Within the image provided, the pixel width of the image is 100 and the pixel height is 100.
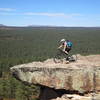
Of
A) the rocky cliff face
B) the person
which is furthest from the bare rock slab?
the person

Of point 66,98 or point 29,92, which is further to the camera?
point 29,92

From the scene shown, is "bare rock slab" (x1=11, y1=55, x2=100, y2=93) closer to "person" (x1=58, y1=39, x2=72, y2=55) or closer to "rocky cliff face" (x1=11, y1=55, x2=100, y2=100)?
"rocky cliff face" (x1=11, y1=55, x2=100, y2=100)

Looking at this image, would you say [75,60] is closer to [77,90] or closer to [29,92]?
[77,90]

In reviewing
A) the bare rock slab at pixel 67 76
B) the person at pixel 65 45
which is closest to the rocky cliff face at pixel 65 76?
the bare rock slab at pixel 67 76

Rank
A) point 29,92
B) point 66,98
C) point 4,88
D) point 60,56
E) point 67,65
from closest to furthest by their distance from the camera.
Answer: point 66,98 < point 67,65 < point 60,56 < point 29,92 < point 4,88

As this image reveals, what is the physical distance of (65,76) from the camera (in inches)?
902

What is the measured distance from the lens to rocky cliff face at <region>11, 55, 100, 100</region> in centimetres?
2259

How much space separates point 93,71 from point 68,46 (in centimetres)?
359

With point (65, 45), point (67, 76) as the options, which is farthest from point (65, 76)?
point (65, 45)

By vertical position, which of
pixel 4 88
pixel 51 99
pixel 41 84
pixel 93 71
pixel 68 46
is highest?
pixel 68 46

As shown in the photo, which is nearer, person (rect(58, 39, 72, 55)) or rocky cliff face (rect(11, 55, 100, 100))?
rocky cliff face (rect(11, 55, 100, 100))

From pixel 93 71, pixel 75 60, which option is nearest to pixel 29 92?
pixel 75 60

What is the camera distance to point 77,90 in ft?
75.3

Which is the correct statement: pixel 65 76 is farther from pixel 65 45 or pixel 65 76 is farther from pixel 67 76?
pixel 65 45
